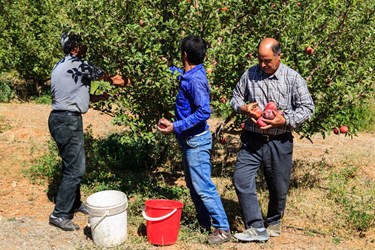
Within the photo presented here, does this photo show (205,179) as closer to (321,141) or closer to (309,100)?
(309,100)

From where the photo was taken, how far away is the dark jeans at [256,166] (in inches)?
164

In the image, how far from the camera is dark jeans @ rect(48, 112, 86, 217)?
179 inches

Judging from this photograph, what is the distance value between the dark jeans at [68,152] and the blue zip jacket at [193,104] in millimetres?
1089

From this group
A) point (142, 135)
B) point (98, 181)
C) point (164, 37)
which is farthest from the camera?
point (98, 181)

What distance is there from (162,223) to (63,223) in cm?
107

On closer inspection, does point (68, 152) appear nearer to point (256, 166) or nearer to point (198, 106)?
point (198, 106)

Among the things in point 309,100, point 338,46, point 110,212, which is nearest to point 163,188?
point 110,212

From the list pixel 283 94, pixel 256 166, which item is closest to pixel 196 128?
pixel 256 166

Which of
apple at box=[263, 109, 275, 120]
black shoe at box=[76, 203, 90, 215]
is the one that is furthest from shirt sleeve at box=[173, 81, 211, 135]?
black shoe at box=[76, 203, 90, 215]

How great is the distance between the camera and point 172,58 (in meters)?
4.97

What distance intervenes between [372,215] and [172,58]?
257 centimetres

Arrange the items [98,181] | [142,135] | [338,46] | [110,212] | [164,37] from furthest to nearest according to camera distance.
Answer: [98,181] → [338,46] → [142,135] → [164,37] → [110,212]

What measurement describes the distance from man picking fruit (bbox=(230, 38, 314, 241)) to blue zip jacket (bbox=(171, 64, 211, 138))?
0.37 m

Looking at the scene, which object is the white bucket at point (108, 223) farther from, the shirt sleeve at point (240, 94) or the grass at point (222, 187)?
the shirt sleeve at point (240, 94)
